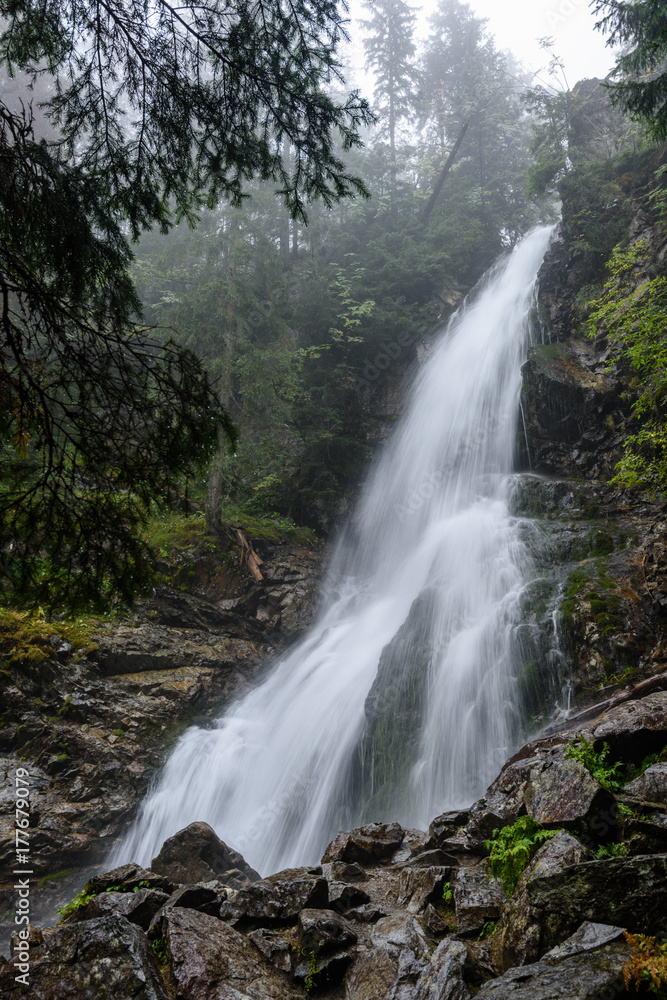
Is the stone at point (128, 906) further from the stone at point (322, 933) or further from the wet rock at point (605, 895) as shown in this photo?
the wet rock at point (605, 895)

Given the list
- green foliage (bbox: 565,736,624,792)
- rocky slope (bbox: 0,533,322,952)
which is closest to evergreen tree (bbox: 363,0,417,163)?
rocky slope (bbox: 0,533,322,952)

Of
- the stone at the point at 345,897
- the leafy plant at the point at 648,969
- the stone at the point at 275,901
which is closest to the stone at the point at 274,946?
the stone at the point at 275,901

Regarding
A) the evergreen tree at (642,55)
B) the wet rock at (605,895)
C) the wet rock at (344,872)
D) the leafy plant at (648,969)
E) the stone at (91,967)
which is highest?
the evergreen tree at (642,55)

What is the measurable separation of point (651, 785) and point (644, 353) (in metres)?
6.86

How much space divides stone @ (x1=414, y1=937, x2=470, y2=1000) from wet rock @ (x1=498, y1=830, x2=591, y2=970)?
0.25 metres

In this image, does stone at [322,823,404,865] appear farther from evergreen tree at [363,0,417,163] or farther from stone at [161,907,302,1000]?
evergreen tree at [363,0,417,163]

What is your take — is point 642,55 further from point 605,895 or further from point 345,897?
point 345,897

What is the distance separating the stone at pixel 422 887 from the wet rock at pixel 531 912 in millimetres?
1046

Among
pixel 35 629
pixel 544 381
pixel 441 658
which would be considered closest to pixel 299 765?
pixel 441 658

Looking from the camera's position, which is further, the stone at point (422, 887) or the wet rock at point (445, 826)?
the wet rock at point (445, 826)

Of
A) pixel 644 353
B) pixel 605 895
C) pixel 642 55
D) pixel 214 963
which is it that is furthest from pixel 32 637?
pixel 642 55

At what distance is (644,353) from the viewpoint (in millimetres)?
8117

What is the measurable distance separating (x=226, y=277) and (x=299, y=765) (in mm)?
11857

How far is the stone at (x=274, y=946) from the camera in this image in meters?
3.43
